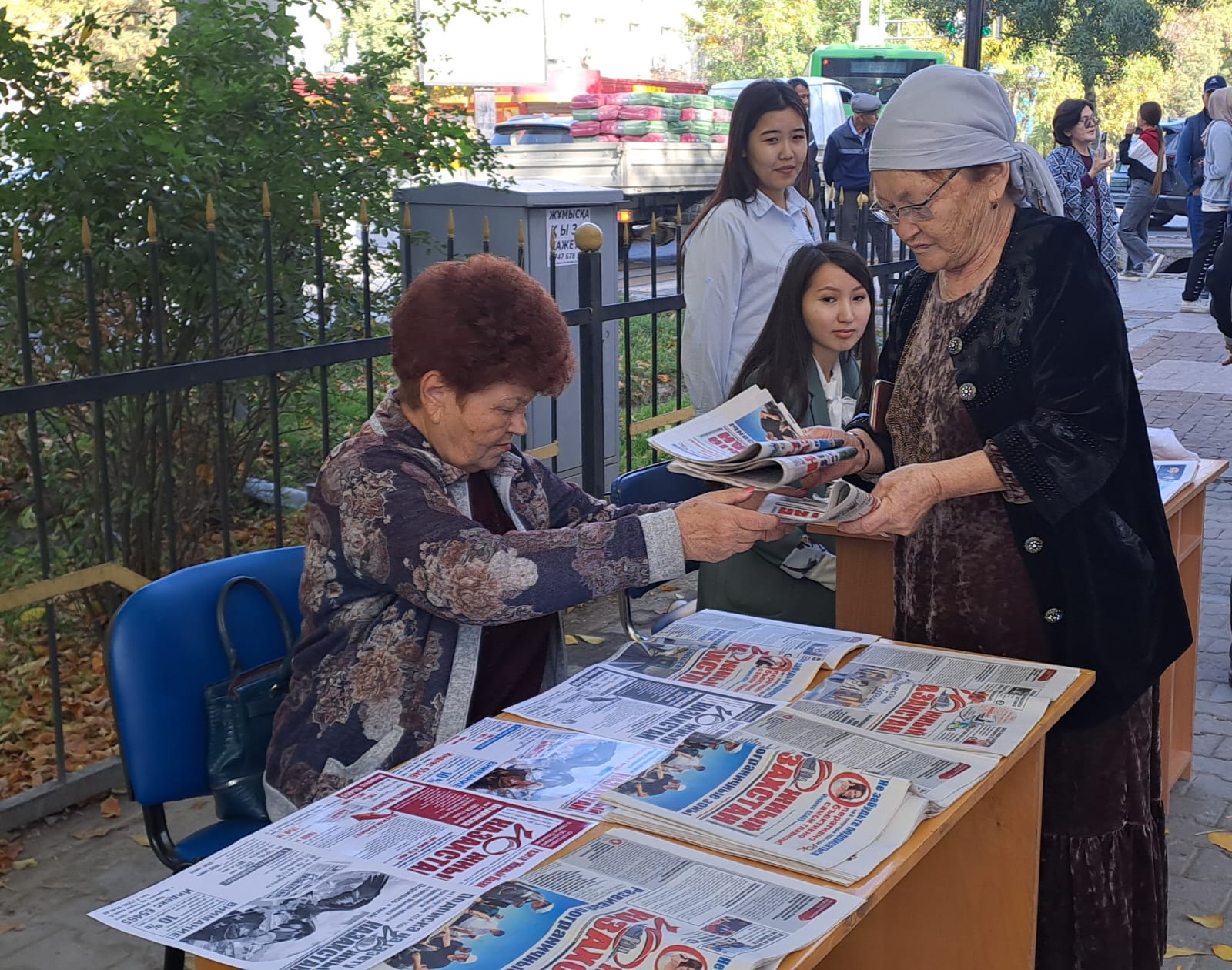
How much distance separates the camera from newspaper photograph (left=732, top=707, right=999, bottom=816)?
1899mm

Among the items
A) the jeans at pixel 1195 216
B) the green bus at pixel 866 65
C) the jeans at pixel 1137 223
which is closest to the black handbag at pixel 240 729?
the jeans at pixel 1195 216

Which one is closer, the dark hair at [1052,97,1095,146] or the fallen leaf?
the fallen leaf

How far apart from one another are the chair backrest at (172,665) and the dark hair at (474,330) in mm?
571

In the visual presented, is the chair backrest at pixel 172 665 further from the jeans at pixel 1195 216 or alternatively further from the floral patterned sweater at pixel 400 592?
A: the jeans at pixel 1195 216

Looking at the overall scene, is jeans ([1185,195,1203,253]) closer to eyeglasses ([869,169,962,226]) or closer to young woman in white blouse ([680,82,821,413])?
young woman in white blouse ([680,82,821,413])

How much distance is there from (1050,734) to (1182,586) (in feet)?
2.37

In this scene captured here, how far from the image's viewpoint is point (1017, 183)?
2.39 m

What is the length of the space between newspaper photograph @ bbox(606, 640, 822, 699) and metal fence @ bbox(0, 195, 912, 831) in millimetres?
1792

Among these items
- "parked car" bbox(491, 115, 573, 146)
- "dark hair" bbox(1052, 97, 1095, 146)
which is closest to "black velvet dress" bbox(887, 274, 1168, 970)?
"dark hair" bbox(1052, 97, 1095, 146)

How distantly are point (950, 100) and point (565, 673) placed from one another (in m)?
1.31

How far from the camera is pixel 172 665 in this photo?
2.43m

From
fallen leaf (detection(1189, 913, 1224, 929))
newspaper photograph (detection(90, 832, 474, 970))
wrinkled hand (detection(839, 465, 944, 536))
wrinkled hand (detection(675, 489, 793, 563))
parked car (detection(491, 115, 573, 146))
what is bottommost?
fallen leaf (detection(1189, 913, 1224, 929))

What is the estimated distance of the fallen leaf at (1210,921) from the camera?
330cm

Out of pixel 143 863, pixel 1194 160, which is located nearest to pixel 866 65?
pixel 1194 160
